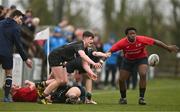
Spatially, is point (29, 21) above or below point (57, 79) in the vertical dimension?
above

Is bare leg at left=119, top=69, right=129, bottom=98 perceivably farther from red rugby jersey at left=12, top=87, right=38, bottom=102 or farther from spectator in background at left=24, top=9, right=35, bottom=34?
spectator in background at left=24, top=9, right=35, bottom=34

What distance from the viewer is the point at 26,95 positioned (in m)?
18.8

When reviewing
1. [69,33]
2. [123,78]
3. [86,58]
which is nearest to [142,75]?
[123,78]

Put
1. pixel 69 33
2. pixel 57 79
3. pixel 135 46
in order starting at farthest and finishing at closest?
pixel 69 33 → pixel 135 46 → pixel 57 79

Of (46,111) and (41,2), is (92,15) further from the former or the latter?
(46,111)

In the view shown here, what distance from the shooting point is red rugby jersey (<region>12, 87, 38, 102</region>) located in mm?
18803

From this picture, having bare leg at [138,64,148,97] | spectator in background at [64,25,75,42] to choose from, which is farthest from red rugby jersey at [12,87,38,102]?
spectator in background at [64,25,75,42]

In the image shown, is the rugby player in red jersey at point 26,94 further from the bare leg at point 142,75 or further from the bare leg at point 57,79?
the bare leg at point 142,75

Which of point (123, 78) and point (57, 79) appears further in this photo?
point (123, 78)

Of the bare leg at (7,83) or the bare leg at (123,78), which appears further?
the bare leg at (123,78)

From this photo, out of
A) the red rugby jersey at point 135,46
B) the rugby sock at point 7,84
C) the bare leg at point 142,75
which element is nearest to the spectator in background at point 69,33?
the red rugby jersey at point 135,46

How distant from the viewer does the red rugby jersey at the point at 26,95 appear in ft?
61.7

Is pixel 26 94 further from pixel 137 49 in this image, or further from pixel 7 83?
pixel 137 49

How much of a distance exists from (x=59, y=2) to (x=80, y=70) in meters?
28.4
